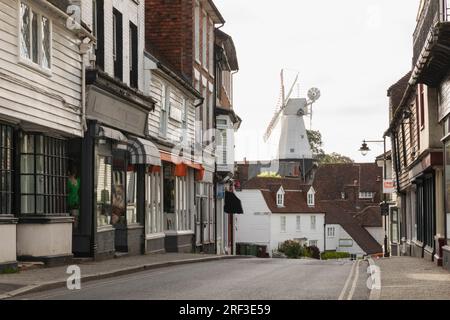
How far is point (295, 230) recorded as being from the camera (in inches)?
3541

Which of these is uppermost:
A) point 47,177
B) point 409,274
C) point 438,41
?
point 438,41

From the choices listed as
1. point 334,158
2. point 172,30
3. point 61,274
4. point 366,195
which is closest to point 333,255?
point 366,195

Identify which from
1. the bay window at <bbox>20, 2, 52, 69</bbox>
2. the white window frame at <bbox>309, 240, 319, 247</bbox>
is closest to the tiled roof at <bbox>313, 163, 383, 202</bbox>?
the white window frame at <bbox>309, 240, 319, 247</bbox>

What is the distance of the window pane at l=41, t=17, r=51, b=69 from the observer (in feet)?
68.3

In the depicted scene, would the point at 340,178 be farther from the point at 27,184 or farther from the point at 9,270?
the point at 9,270

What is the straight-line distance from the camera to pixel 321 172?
110125 mm

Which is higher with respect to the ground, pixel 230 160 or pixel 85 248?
pixel 230 160

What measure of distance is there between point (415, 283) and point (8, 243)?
8259mm

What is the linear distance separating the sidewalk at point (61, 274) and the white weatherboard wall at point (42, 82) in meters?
3.25

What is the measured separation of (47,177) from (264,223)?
6638cm

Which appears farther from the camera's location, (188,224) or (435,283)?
(188,224)

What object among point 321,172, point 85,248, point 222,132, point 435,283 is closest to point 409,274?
point 435,283

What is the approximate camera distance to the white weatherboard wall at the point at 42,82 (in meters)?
18.7
